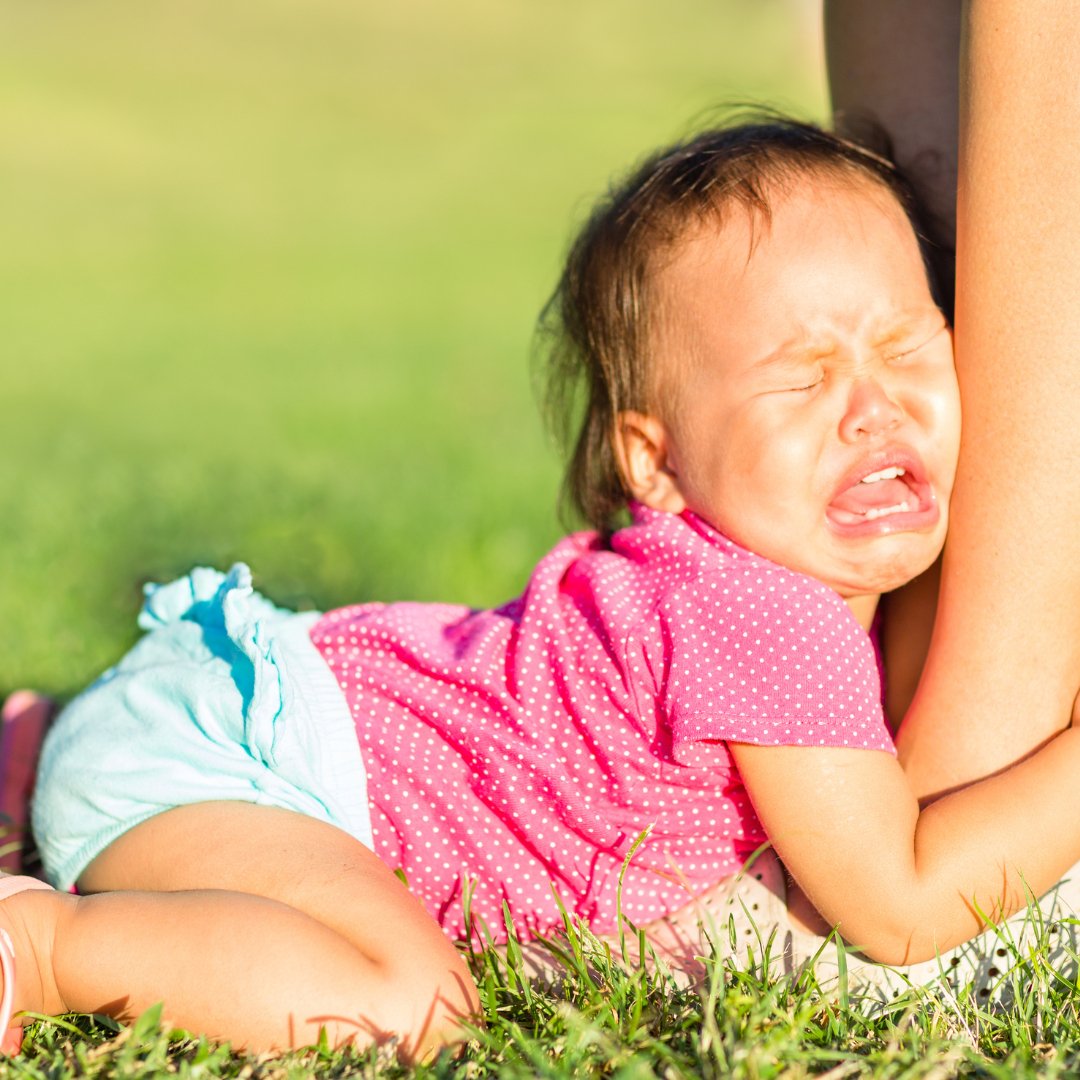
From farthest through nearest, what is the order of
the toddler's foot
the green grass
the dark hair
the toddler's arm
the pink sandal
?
the toddler's foot
the dark hair
the toddler's arm
the pink sandal
the green grass

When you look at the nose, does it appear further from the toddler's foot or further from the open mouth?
the toddler's foot

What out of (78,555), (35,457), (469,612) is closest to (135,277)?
(35,457)

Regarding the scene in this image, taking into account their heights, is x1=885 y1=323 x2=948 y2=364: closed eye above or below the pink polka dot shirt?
above

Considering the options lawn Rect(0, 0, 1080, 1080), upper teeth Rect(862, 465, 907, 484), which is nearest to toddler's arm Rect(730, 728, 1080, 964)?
lawn Rect(0, 0, 1080, 1080)

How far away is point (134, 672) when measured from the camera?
2758mm

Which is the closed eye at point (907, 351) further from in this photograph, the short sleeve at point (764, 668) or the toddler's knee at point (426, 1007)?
the toddler's knee at point (426, 1007)

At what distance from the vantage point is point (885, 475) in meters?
2.49

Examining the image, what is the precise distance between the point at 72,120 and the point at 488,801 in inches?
902

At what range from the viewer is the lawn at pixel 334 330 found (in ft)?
6.72

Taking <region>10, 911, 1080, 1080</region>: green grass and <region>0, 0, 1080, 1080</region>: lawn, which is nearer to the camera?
<region>10, 911, 1080, 1080</region>: green grass

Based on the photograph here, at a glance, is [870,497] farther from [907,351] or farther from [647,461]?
[647,461]

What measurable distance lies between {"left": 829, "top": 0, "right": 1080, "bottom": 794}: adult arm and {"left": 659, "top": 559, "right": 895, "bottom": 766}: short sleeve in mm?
153

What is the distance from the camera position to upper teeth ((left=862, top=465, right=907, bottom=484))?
247 centimetres

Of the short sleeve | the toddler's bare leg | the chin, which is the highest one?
the chin
